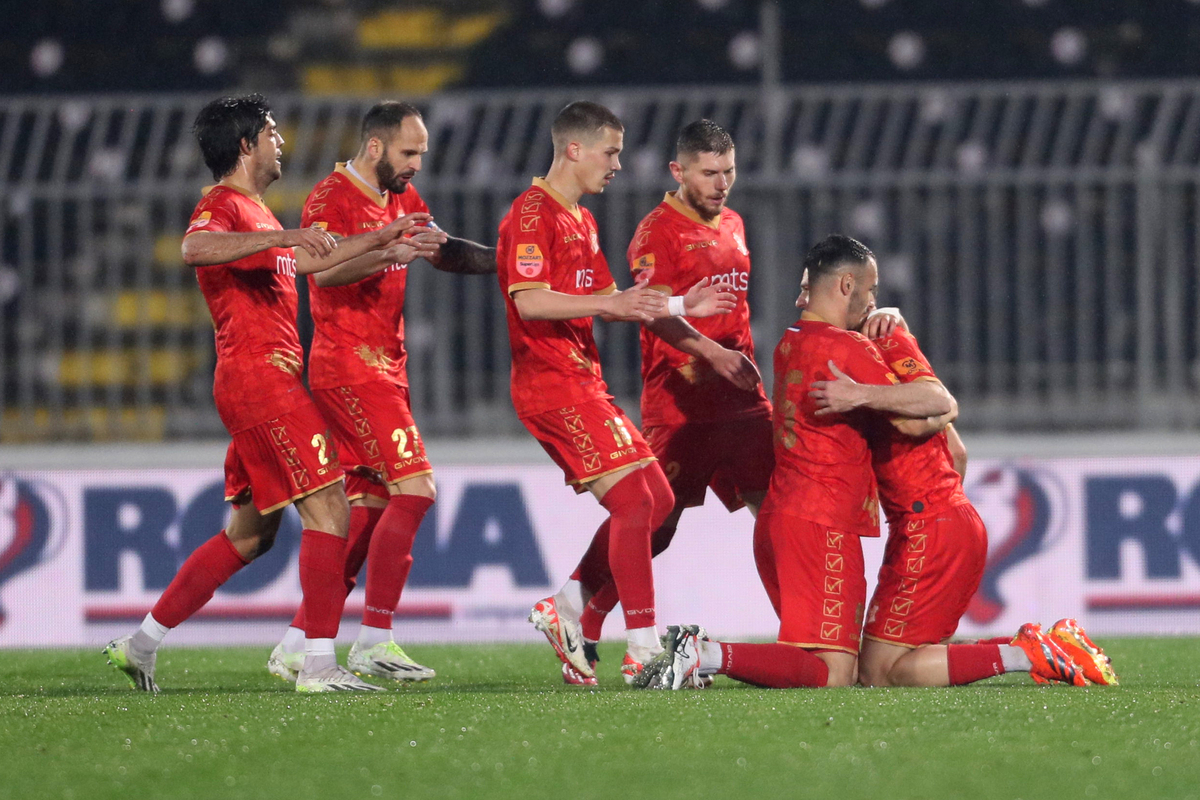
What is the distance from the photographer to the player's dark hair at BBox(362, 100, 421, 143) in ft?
17.6

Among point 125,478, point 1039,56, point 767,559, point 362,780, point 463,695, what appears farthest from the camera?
point 1039,56

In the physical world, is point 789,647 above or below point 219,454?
below

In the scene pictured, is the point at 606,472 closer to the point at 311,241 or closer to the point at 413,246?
the point at 413,246

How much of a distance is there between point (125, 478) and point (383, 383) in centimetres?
239

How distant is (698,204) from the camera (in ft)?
17.9

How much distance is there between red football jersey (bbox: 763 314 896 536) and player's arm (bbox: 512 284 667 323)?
434 millimetres

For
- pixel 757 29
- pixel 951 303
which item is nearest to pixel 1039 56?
pixel 757 29

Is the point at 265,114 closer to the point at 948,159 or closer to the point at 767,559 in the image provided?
the point at 767,559

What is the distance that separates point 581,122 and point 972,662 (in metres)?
2.03

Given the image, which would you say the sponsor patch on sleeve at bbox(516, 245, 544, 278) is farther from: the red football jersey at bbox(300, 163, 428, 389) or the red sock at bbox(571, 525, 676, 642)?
the red sock at bbox(571, 525, 676, 642)

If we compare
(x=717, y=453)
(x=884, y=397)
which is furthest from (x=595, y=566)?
(x=884, y=397)

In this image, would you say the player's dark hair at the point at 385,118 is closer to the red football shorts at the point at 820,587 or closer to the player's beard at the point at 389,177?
the player's beard at the point at 389,177

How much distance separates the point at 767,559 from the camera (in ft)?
16.3

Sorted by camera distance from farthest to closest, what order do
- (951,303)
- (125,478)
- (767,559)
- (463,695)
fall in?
(951,303), (125,478), (767,559), (463,695)
